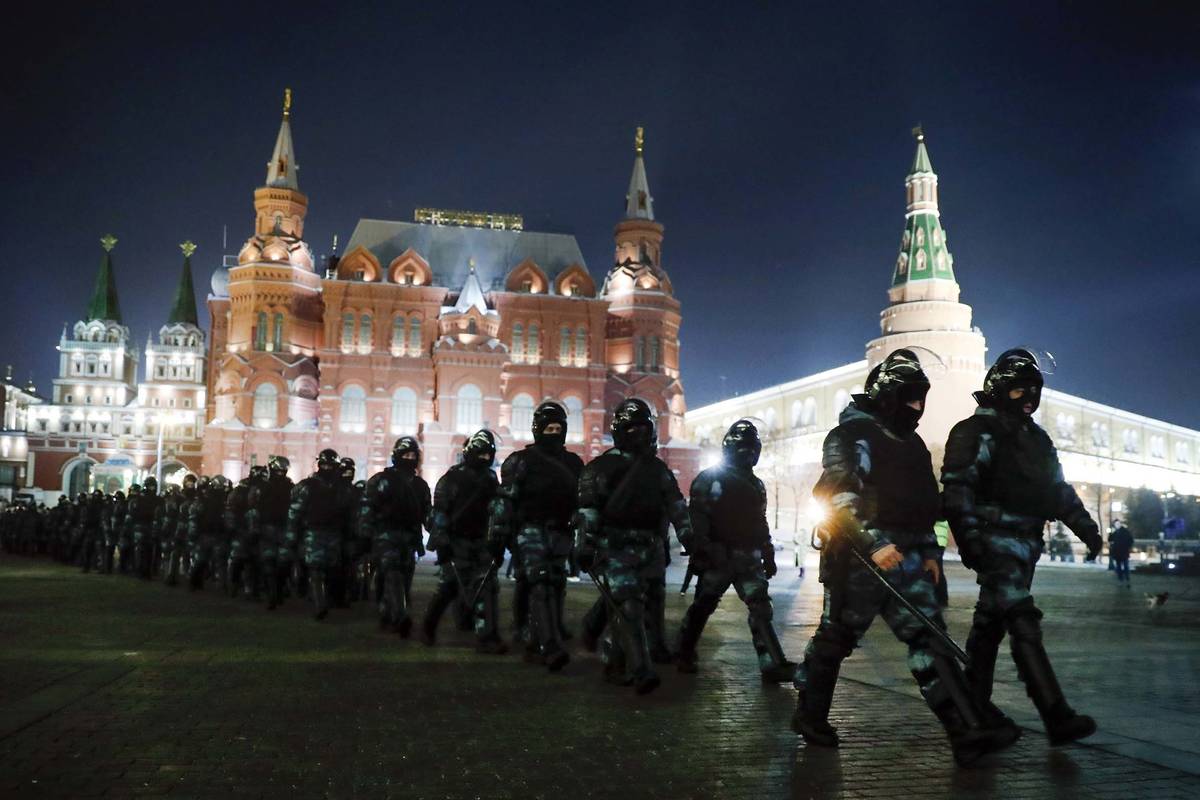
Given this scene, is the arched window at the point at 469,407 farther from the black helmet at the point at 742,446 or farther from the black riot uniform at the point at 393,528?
the black helmet at the point at 742,446

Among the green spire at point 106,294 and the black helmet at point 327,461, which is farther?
the green spire at point 106,294

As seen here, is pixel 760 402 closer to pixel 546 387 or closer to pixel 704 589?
pixel 546 387

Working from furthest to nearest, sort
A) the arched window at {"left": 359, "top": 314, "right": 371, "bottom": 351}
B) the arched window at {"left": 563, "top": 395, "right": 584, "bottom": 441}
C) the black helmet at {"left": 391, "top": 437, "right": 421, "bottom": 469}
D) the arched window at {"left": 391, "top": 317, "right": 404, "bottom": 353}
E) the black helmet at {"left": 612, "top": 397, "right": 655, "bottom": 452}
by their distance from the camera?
1. the arched window at {"left": 563, "top": 395, "right": 584, "bottom": 441}
2. the arched window at {"left": 391, "top": 317, "right": 404, "bottom": 353}
3. the arched window at {"left": 359, "top": 314, "right": 371, "bottom": 351}
4. the black helmet at {"left": 391, "top": 437, "right": 421, "bottom": 469}
5. the black helmet at {"left": 612, "top": 397, "right": 655, "bottom": 452}

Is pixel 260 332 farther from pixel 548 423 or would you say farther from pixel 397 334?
pixel 548 423

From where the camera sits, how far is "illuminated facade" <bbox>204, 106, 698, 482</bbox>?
63.6 meters

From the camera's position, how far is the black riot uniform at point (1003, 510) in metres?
6.45

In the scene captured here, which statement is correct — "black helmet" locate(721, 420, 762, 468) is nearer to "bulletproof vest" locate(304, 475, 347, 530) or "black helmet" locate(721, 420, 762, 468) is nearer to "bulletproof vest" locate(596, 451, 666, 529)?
"bulletproof vest" locate(596, 451, 666, 529)

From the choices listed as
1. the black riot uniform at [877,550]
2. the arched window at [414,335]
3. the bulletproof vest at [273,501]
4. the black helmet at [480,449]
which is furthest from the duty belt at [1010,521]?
the arched window at [414,335]

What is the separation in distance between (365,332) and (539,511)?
2317 inches

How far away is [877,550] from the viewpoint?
594cm

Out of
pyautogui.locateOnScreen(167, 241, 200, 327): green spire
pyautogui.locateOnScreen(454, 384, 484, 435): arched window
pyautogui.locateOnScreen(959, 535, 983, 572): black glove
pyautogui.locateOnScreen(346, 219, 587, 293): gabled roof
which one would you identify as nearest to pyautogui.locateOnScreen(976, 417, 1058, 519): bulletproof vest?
pyautogui.locateOnScreen(959, 535, 983, 572): black glove

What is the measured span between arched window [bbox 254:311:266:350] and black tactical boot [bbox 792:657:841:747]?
63165mm

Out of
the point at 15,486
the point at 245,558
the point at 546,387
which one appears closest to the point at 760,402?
the point at 546,387

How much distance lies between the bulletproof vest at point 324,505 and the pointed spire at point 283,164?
5980 cm
